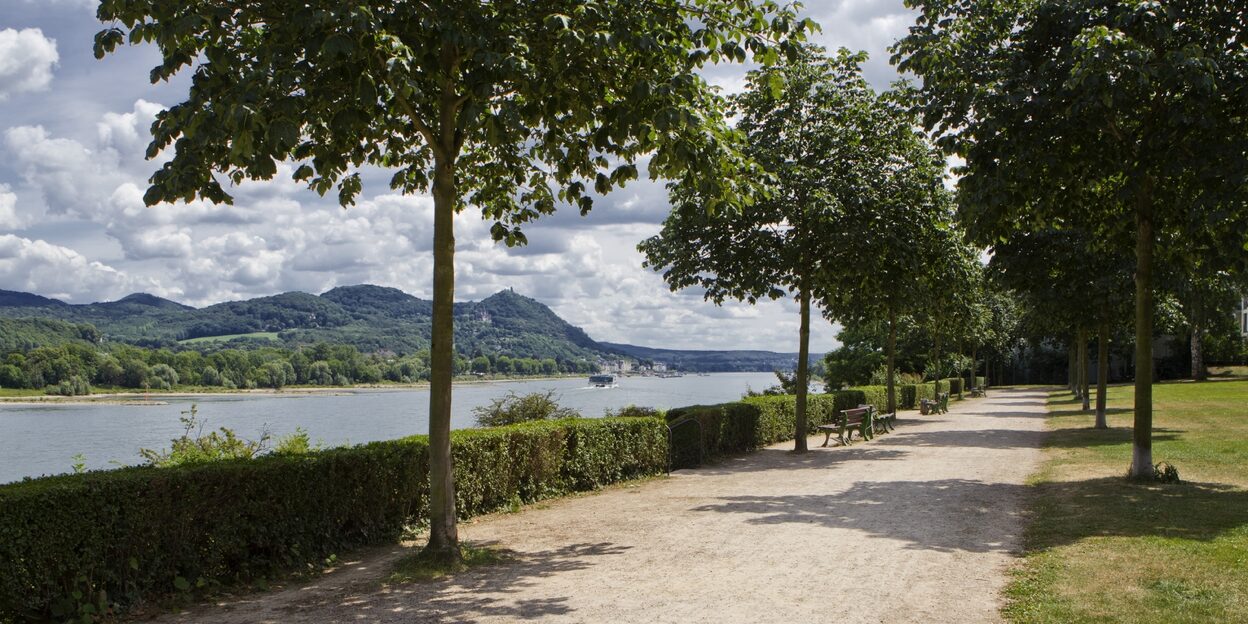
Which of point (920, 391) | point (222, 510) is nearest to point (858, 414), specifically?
point (222, 510)

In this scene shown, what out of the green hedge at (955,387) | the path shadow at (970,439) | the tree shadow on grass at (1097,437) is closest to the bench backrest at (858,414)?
the path shadow at (970,439)

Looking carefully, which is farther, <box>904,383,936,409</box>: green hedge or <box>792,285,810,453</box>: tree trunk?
<box>904,383,936,409</box>: green hedge

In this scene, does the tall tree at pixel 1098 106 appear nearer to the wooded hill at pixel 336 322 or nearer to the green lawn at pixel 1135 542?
the green lawn at pixel 1135 542

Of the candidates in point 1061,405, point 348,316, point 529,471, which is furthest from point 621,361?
point 529,471

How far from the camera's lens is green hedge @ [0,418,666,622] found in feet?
19.3

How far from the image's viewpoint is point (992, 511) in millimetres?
10547

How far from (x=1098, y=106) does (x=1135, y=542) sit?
17.1 feet

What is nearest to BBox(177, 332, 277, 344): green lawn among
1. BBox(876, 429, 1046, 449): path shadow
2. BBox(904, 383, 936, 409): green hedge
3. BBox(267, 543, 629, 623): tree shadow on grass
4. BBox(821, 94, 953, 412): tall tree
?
BBox(904, 383, 936, 409): green hedge

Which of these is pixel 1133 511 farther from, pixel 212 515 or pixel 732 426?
pixel 212 515

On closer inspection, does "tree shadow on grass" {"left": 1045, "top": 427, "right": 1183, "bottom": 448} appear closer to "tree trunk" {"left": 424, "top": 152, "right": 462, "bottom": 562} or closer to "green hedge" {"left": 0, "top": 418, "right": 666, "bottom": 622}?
"green hedge" {"left": 0, "top": 418, "right": 666, "bottom": 622}

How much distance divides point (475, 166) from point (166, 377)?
31659 mm

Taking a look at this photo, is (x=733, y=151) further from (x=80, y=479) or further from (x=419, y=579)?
(x=80, y=479)

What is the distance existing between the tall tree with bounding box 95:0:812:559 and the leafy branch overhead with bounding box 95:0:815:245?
16 mm

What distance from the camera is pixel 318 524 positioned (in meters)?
8.16
